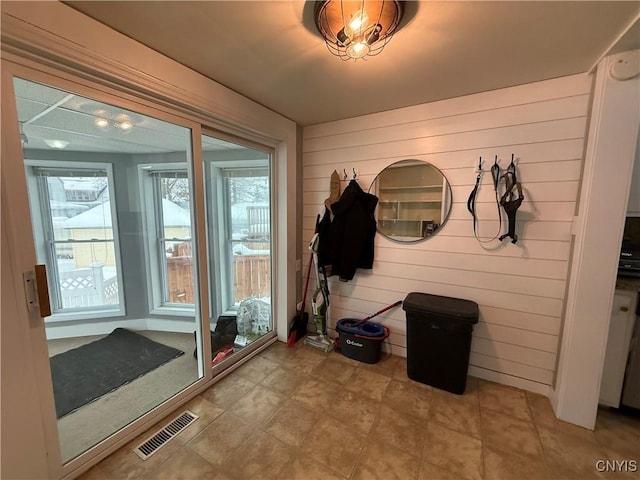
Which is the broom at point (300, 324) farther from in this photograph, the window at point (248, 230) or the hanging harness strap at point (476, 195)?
the hanging harness strap at point (476, 195)

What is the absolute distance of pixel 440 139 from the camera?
2.21 meters

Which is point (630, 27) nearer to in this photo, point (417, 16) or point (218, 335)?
point (417, 16)

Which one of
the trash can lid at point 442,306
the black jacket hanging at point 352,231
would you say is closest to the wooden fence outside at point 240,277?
the black jacket hanging at point 352,231

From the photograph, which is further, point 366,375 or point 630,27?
point 366,375

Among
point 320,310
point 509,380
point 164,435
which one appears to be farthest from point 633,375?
point 164,435

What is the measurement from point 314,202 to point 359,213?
2.00 feet

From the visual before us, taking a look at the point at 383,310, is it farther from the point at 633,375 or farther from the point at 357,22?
the point at 357,22

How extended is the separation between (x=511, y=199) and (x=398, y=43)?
1416 millimetres

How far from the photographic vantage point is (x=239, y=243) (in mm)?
3203

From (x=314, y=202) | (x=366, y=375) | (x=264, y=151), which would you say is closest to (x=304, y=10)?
(x=264, y=151)

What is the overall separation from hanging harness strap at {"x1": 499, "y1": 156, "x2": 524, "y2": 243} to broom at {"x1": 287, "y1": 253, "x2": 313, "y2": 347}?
190cm

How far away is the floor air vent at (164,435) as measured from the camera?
61.3 inches

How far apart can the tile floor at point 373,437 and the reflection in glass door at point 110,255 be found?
1.49 ft

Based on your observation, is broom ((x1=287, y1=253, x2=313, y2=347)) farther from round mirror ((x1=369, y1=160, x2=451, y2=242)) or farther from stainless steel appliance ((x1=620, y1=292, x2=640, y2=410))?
stainless steel appliance ((x1=620, y1=292, x2=640, y2=410))
